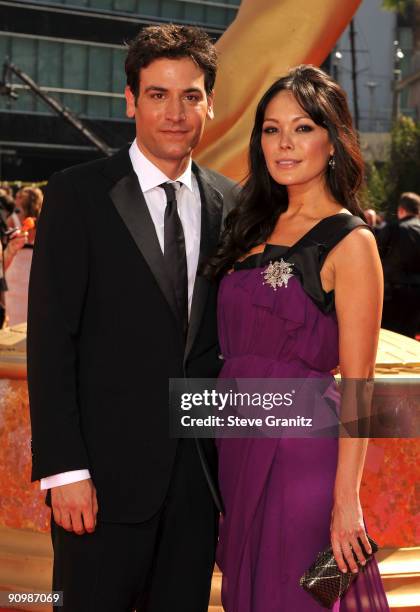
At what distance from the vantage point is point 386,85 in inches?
1625

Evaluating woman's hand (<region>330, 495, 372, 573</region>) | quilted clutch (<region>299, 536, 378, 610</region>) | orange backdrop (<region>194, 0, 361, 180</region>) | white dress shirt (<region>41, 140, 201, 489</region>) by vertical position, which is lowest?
quilted clutch (<region>299, 536, 378, 610</region>)

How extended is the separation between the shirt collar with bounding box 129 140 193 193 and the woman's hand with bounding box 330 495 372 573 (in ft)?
2.86

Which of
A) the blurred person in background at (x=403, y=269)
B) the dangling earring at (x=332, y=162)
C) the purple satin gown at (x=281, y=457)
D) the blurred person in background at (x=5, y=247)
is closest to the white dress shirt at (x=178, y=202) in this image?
the purple satin gown at (x=281, y=457)

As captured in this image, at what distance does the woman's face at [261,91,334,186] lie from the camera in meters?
2.42

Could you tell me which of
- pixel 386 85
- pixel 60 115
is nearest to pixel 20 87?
pixel 60 115

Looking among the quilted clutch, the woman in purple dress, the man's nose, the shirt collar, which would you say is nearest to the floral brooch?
the woman in purple dress

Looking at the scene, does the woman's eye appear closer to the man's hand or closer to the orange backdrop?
the man's hand

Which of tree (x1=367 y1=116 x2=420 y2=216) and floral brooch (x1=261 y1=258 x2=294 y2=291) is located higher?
tree (x1=367 y1=116 x2=420 y2=216)

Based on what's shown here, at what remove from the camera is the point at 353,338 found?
2.23 m

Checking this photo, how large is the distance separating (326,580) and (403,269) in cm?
588

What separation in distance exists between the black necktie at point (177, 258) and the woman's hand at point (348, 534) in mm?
553

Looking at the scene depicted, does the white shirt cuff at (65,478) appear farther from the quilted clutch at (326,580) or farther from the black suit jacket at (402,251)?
the black suit jacket at (402,251)

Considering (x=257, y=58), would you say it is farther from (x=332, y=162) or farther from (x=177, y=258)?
(x=177, y=258)

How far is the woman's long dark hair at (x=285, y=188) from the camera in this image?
241 centimetres
